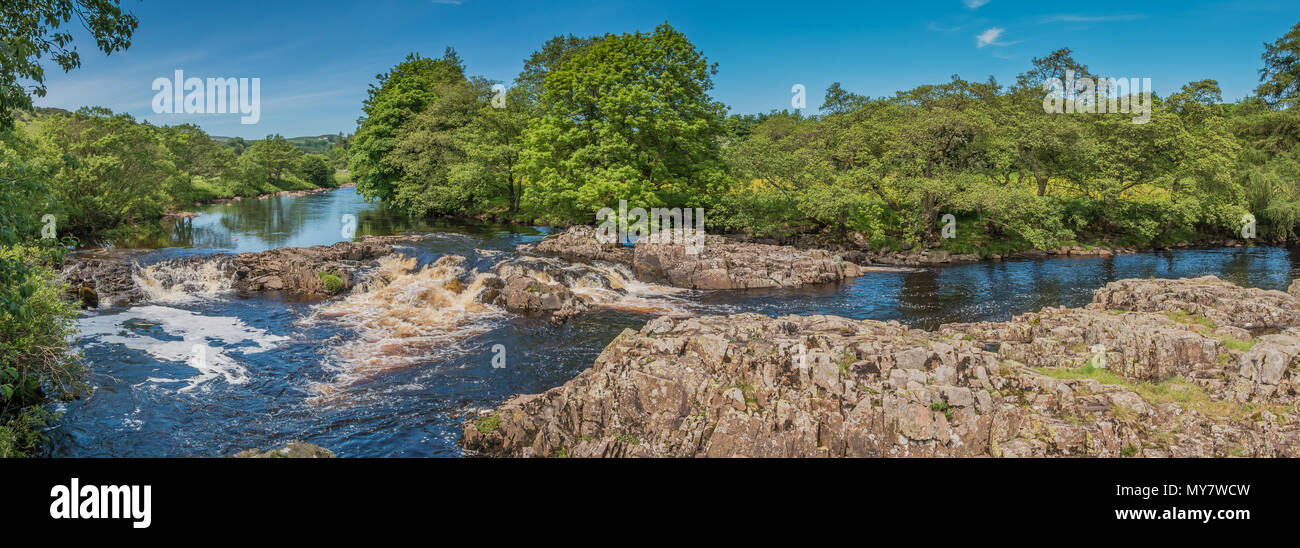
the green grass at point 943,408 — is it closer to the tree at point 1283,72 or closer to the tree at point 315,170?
the tree at point 1283,72

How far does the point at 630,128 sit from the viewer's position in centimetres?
4328

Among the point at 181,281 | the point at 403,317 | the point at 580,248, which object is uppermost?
the point at 580,248

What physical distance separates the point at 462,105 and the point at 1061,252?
1992 inches

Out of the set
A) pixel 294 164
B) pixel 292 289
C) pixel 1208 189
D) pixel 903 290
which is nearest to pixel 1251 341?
pixel 903 290

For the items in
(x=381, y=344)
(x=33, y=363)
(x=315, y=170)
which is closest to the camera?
(x=33, y=363)

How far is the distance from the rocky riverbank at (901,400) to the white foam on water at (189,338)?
10.1 metres

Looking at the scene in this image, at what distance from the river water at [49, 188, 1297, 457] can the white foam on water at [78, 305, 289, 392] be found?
8 cm

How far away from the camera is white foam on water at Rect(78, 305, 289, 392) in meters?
19.8

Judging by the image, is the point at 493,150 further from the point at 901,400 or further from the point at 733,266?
the point at 901,400

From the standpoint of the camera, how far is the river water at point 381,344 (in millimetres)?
15562

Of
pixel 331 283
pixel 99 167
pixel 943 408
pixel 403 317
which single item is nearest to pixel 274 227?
pixel 99 167

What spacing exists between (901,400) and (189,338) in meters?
23.2

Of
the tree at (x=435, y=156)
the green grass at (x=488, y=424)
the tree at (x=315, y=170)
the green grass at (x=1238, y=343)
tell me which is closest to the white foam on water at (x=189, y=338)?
the green grass at (x=488, y=424)
